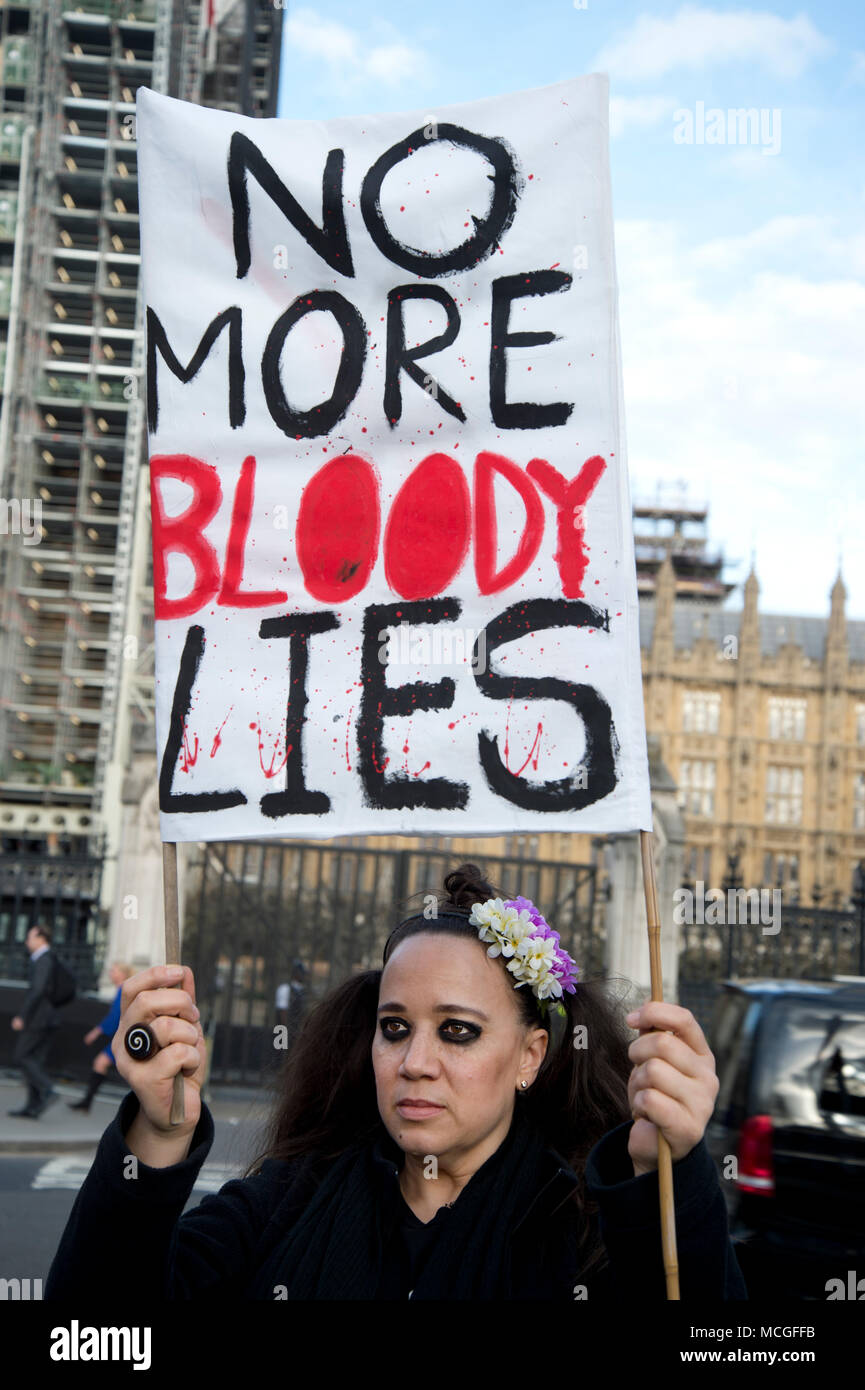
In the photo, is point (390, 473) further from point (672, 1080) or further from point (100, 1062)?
point (100, 1062)

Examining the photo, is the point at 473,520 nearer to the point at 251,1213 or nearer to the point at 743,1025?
the point at 251,1213

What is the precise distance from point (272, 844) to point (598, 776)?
12.7 m

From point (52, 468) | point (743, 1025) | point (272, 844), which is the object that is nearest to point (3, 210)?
point (52, 468)

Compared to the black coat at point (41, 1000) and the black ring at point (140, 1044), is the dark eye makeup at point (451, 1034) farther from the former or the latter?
the black coat at point (41, 1000)

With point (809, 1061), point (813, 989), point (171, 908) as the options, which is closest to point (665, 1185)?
point (171, 908)

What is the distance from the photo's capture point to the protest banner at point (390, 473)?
2180 millimetres

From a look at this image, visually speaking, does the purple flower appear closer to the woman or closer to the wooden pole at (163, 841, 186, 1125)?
the woman

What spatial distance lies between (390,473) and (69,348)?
178ft

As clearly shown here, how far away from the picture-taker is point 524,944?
7.14 feet

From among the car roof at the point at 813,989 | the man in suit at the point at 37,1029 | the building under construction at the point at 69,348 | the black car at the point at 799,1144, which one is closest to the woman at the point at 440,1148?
the black car at the point at 799,1144

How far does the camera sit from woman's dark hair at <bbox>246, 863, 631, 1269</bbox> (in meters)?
2.28

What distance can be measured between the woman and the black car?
2730 millimetres

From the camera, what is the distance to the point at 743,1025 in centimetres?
536

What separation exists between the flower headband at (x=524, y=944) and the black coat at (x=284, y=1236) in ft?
0.91
